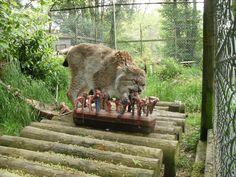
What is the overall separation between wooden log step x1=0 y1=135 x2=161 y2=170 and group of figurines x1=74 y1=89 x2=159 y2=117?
30.2 inches

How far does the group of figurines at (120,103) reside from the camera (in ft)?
13.7

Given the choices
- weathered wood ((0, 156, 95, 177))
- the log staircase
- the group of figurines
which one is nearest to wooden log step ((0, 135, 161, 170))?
the log staircase

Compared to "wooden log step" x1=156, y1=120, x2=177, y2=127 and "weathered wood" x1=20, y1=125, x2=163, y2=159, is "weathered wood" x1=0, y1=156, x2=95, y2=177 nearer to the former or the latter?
"weathered wood" x1=20, y1=125, x2=163, y2=159

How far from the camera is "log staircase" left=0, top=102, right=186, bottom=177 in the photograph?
3293 millimetres

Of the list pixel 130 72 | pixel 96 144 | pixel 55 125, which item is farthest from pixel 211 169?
pixel 55 125

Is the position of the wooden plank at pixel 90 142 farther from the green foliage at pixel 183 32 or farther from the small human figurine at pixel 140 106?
the green foliage at pixel 183 32

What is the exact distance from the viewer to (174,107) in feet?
18.7

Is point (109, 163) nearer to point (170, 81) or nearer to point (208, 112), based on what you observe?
point (208, 112)

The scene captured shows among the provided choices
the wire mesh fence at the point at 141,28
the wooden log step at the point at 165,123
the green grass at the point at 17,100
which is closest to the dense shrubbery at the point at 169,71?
the wire mesh fence at the point at 141,28

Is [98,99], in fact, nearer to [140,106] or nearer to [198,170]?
[140,106]

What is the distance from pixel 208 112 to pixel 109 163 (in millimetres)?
1738

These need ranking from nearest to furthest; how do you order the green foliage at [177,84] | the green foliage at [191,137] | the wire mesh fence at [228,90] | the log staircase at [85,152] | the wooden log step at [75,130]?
the wire mesh fence at [228,90] < the log staircase at [85,152] < the wooden log step at [75,130] < the green foliage at [191,137] < the green foliage at [177,84]

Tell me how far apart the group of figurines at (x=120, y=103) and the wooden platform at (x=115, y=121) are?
65mm

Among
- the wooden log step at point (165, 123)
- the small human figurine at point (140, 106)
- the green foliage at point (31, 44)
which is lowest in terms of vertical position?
the wooden log step at point (165, 123)
